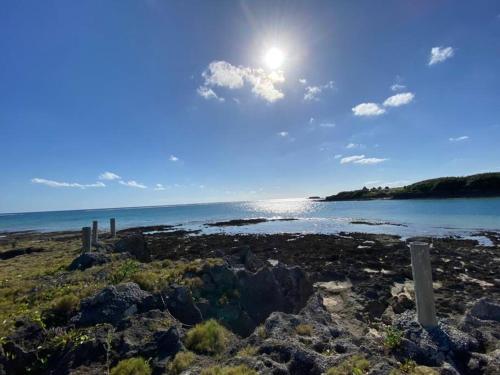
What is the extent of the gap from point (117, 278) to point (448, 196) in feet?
372

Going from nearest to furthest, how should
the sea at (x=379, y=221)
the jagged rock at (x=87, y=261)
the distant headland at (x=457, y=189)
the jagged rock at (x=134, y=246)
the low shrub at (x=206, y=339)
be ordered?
the low shrub at (x=206, y=339) → the jagged rock at (x=87, y=261) → the jagged rock at (x=134, y=246) → the sea at (x=379, y=221) → the distant headland at (x=457, y=189)

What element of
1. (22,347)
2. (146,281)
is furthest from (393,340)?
(22,347)

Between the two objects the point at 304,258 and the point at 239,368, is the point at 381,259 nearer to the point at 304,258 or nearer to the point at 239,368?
the point at 304,258

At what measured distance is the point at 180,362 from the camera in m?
4.62

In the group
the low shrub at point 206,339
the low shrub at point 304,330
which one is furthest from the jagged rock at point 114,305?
the low shrub at point 304,330

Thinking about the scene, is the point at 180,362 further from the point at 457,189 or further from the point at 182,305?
the point at 457,189

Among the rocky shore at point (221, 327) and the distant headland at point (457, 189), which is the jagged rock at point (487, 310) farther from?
the distant headland at point (457, 189)

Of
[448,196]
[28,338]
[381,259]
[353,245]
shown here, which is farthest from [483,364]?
[448,196]

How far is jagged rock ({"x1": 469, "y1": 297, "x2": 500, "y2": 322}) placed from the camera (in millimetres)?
6586

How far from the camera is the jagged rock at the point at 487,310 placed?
6.59m

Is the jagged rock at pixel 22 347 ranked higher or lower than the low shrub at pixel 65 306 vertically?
lower

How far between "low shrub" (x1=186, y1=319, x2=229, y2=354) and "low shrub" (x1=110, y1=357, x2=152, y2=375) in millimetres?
909

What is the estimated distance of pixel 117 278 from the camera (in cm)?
851

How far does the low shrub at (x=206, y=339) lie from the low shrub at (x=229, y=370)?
3.29ft
